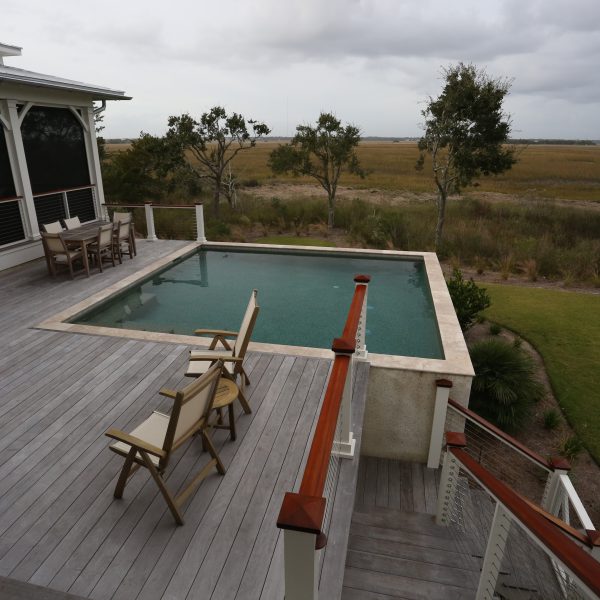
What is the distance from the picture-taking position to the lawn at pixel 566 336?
20.5 ft

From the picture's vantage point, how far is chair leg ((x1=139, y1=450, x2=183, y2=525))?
2.60 meters

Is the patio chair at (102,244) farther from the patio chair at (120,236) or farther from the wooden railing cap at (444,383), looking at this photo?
the wooden railing cap at (444,383)

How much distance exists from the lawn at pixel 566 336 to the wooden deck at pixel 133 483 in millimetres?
3838

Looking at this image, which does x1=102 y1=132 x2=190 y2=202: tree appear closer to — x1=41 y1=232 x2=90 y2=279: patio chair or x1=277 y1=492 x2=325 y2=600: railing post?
x1=41 y1=232 x2=90 y2=279: patio chair

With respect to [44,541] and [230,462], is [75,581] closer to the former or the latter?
[44,541]

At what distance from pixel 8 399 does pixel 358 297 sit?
328 centimetres

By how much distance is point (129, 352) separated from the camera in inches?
193

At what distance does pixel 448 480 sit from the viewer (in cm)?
356

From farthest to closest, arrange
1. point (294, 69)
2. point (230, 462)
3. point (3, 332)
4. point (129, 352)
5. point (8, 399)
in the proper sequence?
1. point (294, 69)
2. point (3, 332)
3. point (129, 352)
4. point (8, 399)
5. point (230, 462)

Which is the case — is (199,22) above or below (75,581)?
above

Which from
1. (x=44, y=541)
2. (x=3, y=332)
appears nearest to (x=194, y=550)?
(x=44, y=541)

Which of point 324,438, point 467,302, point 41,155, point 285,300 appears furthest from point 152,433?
point 41,155

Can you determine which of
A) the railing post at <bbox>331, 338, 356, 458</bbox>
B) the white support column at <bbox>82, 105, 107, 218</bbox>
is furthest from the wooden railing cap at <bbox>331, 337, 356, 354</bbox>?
the white support column at <bbox>82, 105, 107, 218</bbox>

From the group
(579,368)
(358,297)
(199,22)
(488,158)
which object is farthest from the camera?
(488,158)
